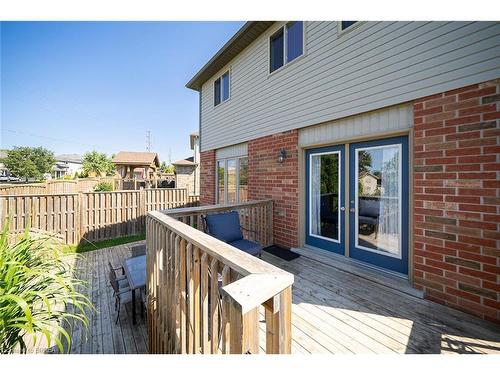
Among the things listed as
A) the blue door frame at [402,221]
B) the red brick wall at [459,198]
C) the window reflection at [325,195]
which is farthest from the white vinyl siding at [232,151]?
the red brick wall at [459,198]

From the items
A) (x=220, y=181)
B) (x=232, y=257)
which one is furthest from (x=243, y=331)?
(x=220, y=181)

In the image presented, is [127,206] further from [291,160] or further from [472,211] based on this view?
[472,211]

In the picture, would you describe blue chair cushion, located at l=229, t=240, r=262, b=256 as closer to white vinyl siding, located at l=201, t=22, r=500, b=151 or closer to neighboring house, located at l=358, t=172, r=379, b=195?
neighboring house, located at l=358, t=172, r=379, b=195

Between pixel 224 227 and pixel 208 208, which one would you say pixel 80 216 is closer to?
pixel 208 208

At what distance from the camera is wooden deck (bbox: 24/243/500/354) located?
2.07 meters

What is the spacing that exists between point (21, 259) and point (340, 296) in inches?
132

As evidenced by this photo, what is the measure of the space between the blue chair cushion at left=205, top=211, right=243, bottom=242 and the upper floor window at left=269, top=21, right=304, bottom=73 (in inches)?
151

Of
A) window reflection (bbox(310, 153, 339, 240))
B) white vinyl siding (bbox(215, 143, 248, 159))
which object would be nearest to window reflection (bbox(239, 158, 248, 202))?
white vinyl siding (bbox(215, 143, 248, 159))

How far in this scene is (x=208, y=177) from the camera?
809 centimetres

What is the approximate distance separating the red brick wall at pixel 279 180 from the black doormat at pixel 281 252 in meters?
0.16

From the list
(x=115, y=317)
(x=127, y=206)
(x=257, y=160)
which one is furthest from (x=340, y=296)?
(x=127, y=206)

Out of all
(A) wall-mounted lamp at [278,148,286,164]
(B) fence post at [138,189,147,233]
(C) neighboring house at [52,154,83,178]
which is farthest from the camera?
(C) neighboring house at [52,154,83,178]

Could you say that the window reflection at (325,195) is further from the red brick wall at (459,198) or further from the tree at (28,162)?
the tree at (28,162)

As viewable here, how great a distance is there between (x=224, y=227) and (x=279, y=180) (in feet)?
6.02
